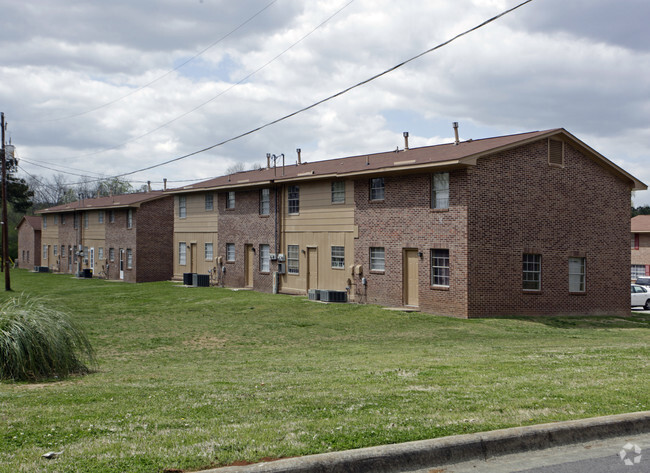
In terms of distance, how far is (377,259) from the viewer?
2686 cm

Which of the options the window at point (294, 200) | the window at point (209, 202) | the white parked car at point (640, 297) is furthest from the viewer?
the window at point (209, 202)

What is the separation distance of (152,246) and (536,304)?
3149 cm

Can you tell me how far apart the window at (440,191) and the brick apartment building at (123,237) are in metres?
28.4

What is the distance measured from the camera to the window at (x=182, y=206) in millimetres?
42281

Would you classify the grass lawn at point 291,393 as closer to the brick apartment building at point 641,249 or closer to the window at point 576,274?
the window at point 576,274

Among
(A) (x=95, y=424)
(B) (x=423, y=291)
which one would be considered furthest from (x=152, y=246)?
(A) (x=95, y=424)

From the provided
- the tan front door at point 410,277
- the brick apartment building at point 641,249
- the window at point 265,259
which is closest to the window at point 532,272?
the tan front door at point 410,277

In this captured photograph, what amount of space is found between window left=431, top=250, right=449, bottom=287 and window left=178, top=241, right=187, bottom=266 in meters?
22.4

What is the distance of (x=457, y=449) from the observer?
6074 millimetres

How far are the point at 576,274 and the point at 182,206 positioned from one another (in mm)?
25882

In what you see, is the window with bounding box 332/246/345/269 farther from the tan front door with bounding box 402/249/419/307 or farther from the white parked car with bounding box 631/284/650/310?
the white parked car with bounding box 631/284/650/310

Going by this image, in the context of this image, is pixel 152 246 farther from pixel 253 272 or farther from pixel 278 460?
pixel 278 460

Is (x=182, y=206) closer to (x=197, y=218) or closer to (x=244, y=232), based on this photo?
(x=197, y=218)

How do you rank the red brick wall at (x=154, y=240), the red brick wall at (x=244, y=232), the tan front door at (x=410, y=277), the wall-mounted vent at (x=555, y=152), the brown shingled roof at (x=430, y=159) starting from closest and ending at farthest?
the brown shingled roof at (x=430, y=159)
the tan front door at (x=410, y=277)
the wall-mounted vent at (x=555, y=152)
the red brick wall at (x=244, y=232)
the red brick wall at (x=154, y=240)
